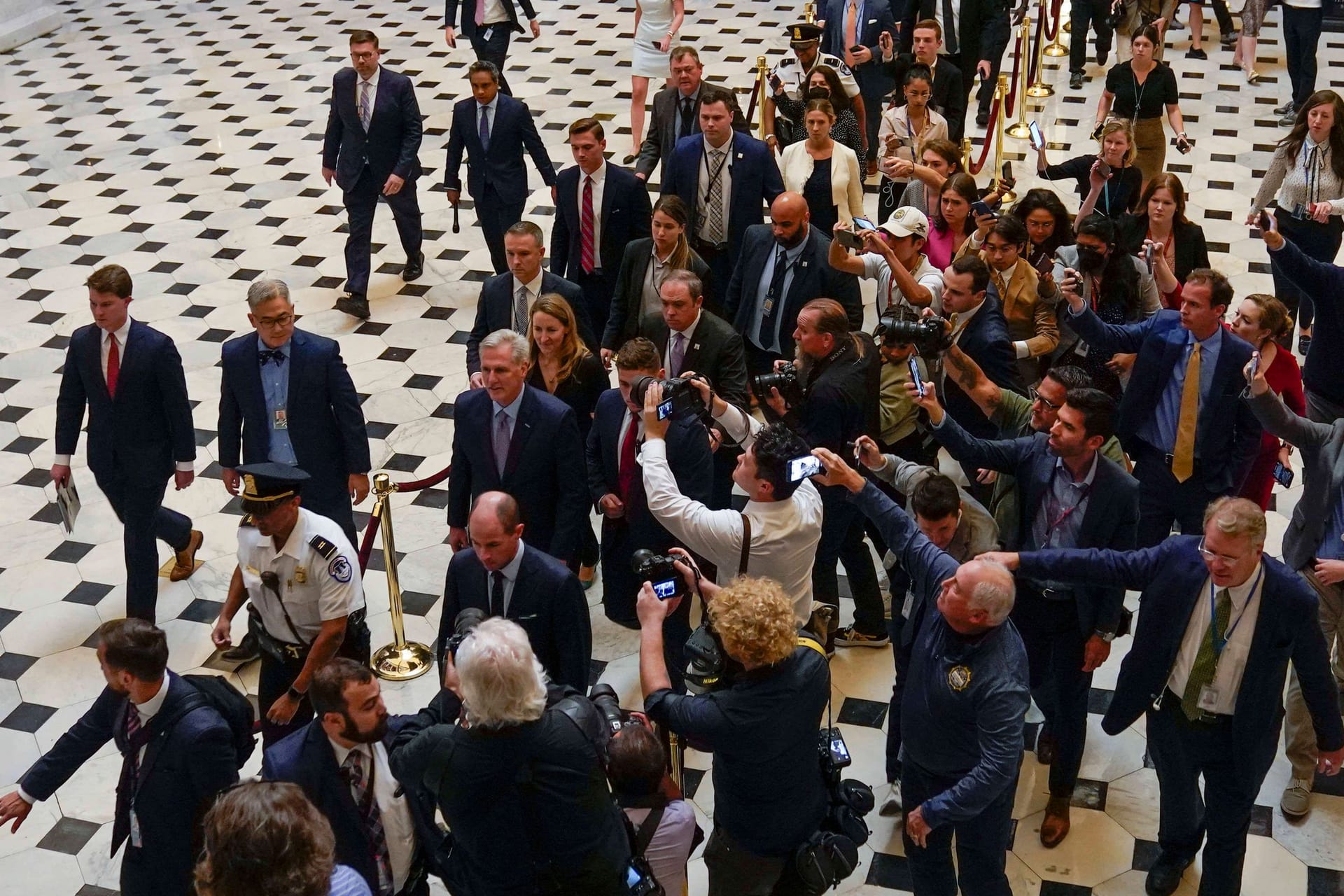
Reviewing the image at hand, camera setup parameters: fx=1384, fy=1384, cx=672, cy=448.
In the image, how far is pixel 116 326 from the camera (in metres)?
5.84

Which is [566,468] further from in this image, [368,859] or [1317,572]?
[1317,572]

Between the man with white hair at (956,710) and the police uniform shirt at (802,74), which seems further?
the police uniform shirt at (802,74)

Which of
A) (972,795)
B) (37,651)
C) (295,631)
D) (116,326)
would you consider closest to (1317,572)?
(972,795)

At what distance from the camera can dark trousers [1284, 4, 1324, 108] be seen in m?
11.5

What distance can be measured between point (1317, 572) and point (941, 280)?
7.16 feet

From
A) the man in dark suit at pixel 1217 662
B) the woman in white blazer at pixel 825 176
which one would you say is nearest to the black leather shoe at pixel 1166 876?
the man in dark suit at pixel 1217 662

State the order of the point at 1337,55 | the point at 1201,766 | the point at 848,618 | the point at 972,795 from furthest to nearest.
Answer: the point at 1337,55, the point at 848,618, the point at 1201,766, the point at 972,795

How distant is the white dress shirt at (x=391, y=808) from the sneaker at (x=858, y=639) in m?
2.48

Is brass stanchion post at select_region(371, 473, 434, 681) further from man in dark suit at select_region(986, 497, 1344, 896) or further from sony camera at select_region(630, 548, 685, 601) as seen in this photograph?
man in dark suit at select_region(986, 497, 1344, 896)

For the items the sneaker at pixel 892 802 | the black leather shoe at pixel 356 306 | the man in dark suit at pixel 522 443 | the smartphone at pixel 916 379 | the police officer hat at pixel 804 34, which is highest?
the police officer hat at pixel 804 34

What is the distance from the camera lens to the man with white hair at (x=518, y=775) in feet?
11.1

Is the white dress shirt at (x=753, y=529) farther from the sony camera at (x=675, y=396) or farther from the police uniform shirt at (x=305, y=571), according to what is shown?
the police uniform shirt at (x=305, y=571)

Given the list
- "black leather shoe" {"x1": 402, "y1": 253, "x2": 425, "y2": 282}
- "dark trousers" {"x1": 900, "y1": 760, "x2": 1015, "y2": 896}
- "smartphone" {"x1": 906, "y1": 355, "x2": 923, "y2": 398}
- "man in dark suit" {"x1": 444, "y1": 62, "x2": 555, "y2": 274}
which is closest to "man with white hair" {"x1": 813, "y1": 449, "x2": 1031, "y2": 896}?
"dark trousers" {"x1": 900, "y1": 760, "x2": 1015, "y2": 896}

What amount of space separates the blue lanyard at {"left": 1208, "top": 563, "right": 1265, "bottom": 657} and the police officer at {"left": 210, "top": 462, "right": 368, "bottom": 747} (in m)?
2.77
